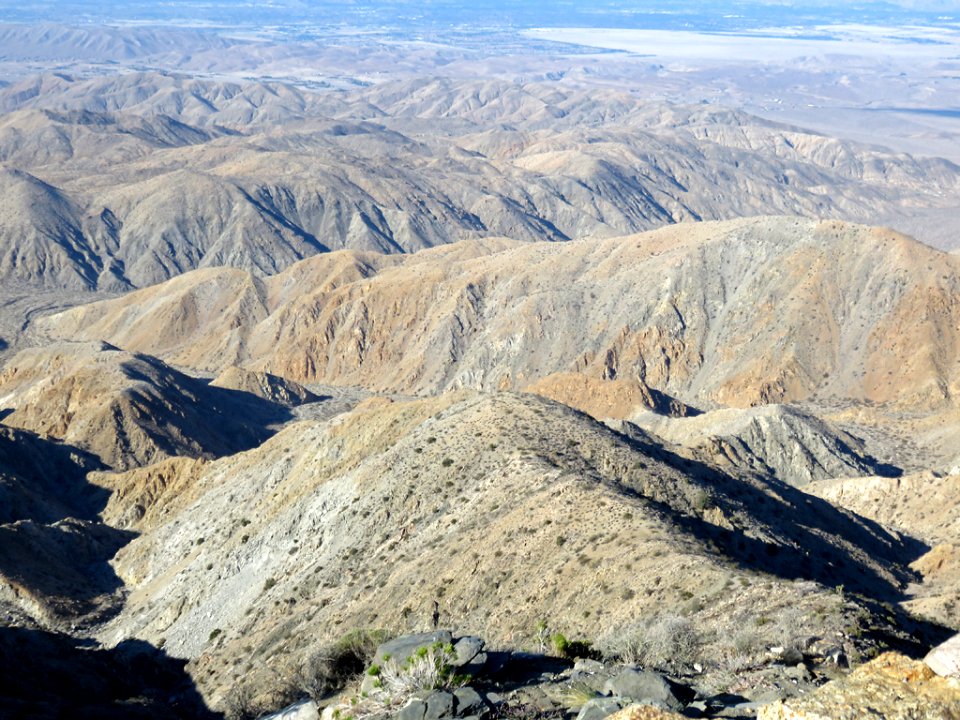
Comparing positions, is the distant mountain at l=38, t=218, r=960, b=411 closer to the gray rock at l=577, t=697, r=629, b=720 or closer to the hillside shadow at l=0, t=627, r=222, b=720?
the hillside shadow at l=0, t=627, r=222, b=720

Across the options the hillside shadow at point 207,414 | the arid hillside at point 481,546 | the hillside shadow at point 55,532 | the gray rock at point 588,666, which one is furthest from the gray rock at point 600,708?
the hillside shadow at point 207,414

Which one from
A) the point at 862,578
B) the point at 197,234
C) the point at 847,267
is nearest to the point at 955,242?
the point at 847,267

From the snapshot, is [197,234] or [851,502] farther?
[197,234]

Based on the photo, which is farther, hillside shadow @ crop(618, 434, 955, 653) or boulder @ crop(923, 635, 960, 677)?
hillside shadow @ crop(618, 434, 955, 653)

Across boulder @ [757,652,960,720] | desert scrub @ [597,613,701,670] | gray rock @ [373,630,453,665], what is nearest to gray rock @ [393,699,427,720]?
gray rock @ [373,630,453,665]

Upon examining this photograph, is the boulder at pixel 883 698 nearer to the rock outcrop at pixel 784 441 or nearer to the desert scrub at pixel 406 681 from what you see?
the desert scrub at pixel 406 681

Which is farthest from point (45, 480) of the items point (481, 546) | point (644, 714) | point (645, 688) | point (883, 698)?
point (883, 698)

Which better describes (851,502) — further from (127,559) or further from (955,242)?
(955,242)
